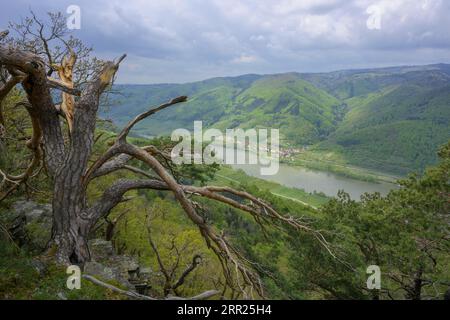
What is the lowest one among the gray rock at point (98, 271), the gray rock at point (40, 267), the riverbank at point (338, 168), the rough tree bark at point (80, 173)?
the riverbank at point (338, 168)

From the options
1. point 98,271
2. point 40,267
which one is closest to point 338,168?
point 98,271

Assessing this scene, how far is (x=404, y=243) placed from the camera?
14289mm

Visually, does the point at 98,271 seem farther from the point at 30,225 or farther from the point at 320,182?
the point at 320,182

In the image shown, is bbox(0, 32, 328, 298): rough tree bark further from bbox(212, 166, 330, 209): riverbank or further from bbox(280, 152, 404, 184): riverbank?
bbox(280, 152, 404, 184): riverbank

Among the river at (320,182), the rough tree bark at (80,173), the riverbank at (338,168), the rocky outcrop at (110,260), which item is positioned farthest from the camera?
the riverbank at (338,168)

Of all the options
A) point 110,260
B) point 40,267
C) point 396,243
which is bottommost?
point 396,243

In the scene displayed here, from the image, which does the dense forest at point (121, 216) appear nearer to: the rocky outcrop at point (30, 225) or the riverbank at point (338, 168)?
the rocky outcrop at point (30, 225)

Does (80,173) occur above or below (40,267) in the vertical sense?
above

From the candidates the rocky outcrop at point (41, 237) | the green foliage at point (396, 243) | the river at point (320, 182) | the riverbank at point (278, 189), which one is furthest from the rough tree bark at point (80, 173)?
the river at point (320, 182)

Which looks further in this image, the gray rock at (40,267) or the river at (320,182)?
the river at (320,182)

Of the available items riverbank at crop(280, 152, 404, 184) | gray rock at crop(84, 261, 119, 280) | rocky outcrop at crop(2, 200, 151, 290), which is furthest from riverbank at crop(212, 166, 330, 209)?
gray rock at crop(84, 261, 119, 280)
